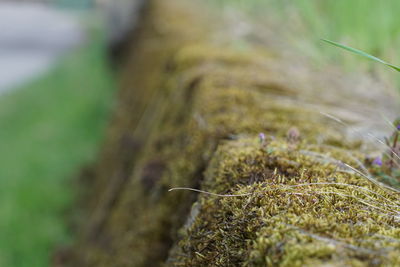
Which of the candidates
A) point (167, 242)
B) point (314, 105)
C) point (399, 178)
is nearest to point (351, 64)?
point (314, 105)

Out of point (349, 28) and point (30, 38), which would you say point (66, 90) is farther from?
point (349, 28)

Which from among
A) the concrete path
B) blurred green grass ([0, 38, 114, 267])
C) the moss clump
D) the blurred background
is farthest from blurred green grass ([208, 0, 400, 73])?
the concrete path

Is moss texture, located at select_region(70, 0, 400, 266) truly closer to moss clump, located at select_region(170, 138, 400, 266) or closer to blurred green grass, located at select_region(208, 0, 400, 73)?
moss clump, located at select_region(170, 138, 400, 266)

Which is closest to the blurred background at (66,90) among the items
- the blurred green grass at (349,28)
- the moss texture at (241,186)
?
the blurred green grass at (349,28)

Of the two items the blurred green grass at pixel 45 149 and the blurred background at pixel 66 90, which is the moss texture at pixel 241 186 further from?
the blurred green grass at pixel 45 149

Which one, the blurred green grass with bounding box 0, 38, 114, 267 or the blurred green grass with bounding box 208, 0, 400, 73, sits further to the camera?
the blurred green grass with bounding box 0, 38, 114, 267

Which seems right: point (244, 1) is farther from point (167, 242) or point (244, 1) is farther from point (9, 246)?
point (9, 246)
